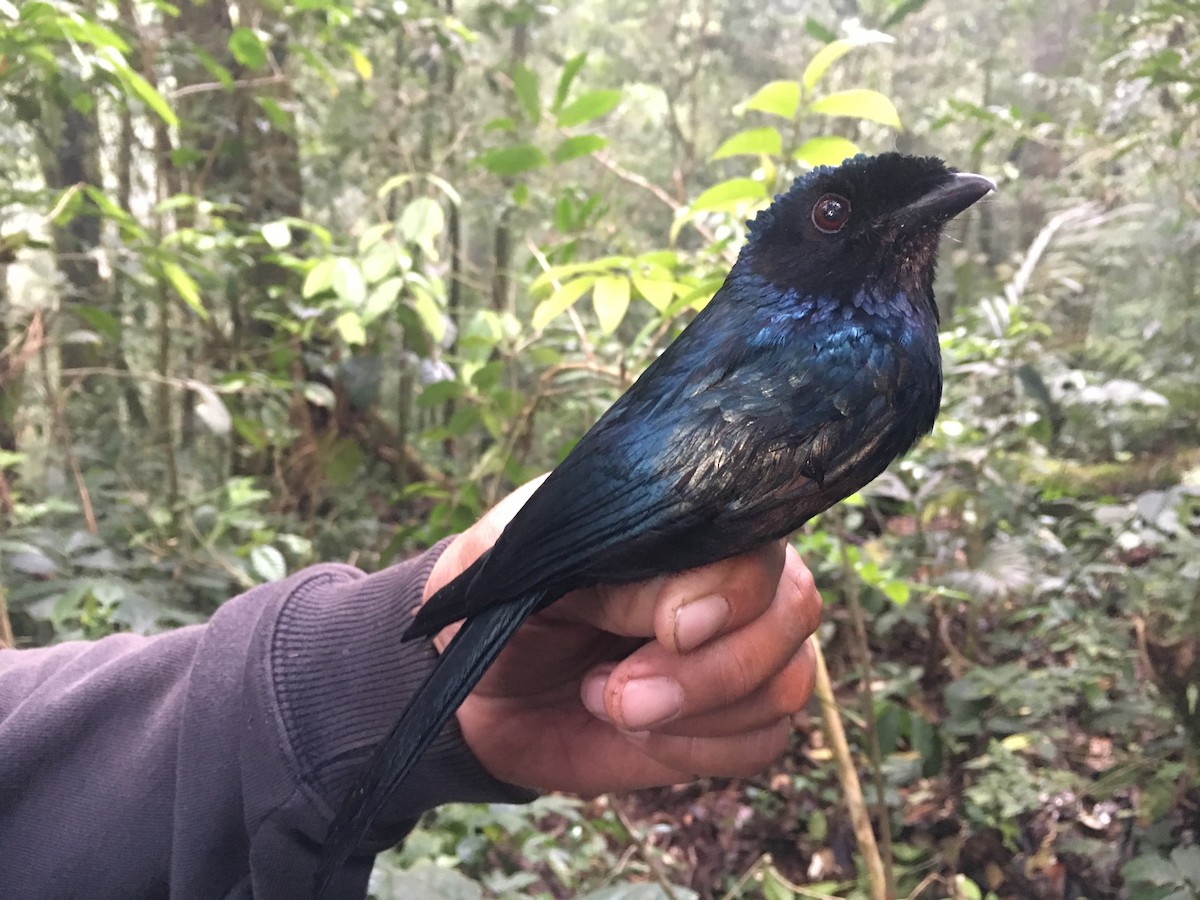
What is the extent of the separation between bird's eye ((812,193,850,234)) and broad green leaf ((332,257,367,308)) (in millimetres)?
1502

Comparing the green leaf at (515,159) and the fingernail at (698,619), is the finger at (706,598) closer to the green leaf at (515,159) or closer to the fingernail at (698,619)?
the fingernail at (698,619)

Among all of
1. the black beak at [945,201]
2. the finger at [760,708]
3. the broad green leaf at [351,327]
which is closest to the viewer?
the black beak at [945,201]

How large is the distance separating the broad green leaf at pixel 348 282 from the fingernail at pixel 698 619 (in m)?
1.53

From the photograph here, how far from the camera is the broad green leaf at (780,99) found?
1.45 meters

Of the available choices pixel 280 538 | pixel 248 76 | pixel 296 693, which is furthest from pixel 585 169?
pixel 296 693

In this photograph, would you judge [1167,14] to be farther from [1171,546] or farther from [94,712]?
A: [94,712]

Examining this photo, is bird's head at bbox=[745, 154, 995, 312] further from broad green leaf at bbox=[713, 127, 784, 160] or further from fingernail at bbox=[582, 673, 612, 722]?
fingernail at bbox=[582, 673, 612, 722]

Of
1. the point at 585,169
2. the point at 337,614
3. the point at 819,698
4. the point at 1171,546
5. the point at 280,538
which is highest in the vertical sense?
the point at 585,169

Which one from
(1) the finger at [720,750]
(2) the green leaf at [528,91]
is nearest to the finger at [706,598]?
(1) the finger at [720,750]

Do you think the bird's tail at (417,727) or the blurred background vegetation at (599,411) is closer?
the bird's tail at (417,727)

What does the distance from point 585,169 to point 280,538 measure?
482 cm

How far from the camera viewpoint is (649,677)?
3.92ft

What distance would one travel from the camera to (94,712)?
1421 millimetres

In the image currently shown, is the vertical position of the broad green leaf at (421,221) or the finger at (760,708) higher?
the broad green leaf at (421,221)
